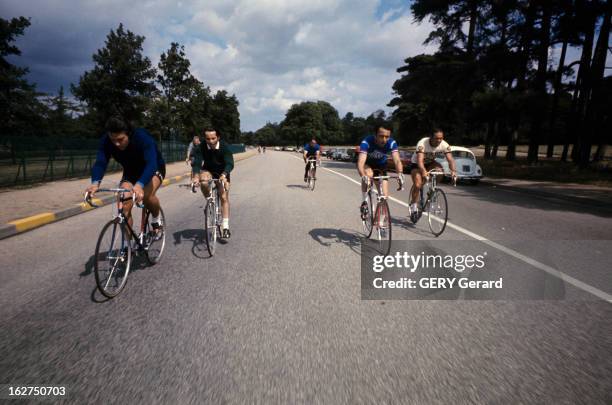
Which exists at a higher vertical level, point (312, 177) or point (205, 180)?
point (205, 180)

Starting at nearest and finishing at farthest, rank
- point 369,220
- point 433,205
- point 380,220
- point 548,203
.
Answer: point 380,220, point 369,220, point 433,205, point 548,203

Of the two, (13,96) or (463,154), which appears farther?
(13,96)

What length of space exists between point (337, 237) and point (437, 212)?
6.76ft

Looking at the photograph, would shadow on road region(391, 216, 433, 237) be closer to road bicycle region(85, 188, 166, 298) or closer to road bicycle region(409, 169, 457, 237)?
road bicycle region(409, 169, 457, 237)

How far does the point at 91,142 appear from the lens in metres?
16.3

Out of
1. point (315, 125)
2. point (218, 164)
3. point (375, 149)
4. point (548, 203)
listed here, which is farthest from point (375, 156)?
point (315, 125)

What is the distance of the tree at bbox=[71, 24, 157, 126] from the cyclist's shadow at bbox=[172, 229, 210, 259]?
131 ft

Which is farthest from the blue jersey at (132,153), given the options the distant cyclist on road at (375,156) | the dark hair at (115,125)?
the distant cyclist on road at (375,156)

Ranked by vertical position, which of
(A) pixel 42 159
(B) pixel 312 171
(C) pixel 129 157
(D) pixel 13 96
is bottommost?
(B) pixel 312 171

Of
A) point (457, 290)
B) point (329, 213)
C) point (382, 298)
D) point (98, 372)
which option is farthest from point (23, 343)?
point (329, 213)

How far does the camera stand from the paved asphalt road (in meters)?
2.06

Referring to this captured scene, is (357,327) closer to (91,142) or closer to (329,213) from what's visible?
(329,213)

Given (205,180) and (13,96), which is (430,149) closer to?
(205,180)

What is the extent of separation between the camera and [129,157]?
401cm
